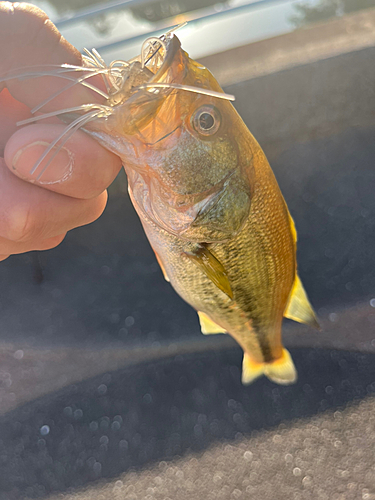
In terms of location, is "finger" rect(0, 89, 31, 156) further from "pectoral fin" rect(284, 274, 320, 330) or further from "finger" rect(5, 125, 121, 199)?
"pectoral fin" rect(284, 274, 320, 330)

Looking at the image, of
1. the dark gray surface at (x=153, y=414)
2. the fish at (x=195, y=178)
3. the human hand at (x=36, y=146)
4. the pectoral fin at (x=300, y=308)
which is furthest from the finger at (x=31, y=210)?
the dark gray surface at (x=153, y=414)


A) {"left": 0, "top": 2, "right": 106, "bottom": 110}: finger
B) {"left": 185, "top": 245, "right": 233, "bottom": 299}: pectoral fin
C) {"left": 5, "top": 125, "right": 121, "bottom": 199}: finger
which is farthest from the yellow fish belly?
{"left": 0, "top": 2, "right": 106, "bottom": 110}: finger

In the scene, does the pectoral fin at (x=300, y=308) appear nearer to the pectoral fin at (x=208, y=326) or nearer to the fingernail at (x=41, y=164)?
the pectoral fin at (x=208, y=326)

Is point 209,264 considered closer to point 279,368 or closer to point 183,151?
point 183,151

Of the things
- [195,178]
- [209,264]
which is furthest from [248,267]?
[195,178]

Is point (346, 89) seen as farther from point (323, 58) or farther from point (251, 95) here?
point (251, 95)

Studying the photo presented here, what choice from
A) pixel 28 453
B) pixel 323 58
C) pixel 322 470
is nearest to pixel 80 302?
pixel 28 453
